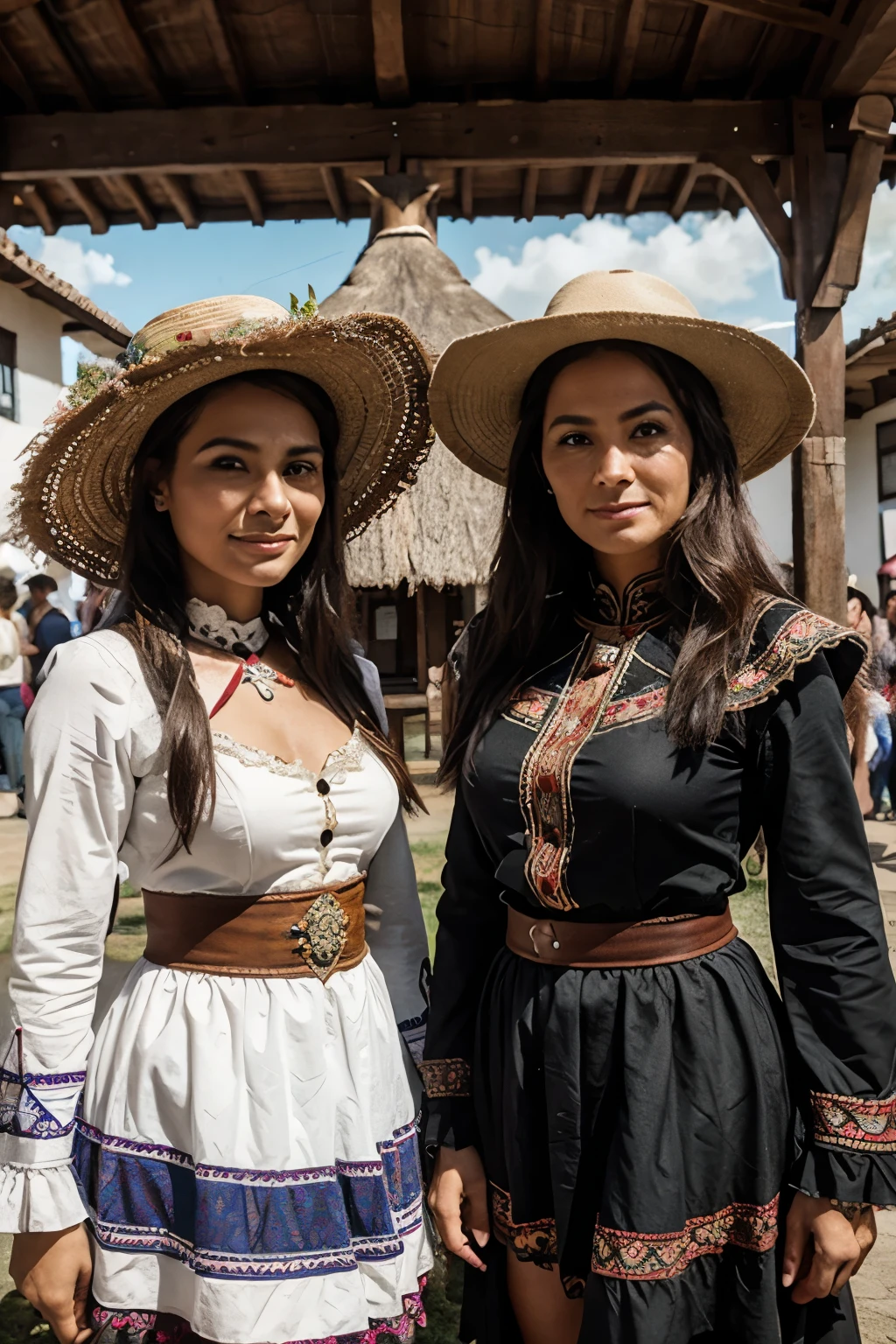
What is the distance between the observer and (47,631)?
28.2ft

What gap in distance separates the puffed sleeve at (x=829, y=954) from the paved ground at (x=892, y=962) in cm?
69

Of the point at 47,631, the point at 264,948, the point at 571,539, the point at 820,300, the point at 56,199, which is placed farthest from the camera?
the point at 47,631

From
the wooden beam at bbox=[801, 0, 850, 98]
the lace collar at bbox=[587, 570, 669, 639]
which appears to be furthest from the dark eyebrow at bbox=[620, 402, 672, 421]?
the wooden beam at bbox=[801, 0, 850, 98]

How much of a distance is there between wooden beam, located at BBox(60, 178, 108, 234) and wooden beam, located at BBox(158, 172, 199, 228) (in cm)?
55

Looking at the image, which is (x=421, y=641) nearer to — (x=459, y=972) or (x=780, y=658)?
(x=459, y=972)

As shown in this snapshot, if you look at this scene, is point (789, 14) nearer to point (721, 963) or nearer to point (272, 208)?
point (272, 208)

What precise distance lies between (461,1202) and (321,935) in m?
0.47

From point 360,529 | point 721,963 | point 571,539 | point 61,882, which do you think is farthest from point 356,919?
point 360,529

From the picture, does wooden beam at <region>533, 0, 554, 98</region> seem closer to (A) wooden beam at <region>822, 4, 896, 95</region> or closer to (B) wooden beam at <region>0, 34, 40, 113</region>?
(A) wooden beam at <region>822, 4, 896, 95</region>

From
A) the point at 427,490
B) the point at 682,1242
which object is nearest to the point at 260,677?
the point at 682,1242

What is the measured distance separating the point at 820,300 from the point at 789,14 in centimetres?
139

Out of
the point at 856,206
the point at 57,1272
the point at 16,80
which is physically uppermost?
the point at 16,80

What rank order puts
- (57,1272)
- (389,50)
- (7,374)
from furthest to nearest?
1. (7,374)
2. (389,50)
3. (57,1272)

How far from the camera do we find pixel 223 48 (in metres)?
5.34
